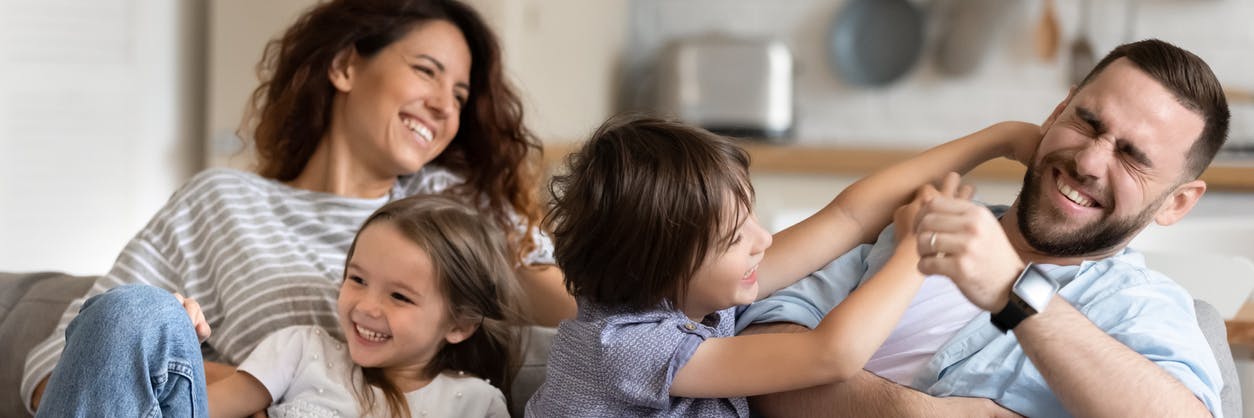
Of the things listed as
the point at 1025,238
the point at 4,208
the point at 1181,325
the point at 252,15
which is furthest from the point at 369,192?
the point at 252,15

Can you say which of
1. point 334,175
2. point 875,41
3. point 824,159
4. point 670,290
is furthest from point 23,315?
point 875,41

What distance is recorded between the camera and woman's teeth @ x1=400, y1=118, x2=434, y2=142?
8.01 ft

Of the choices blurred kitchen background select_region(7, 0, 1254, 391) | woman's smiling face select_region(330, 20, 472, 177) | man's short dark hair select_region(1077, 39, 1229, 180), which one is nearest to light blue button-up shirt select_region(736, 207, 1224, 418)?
man's short dark hair select_region(1077, 39, 1229, 180)

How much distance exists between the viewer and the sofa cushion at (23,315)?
222 centimetres

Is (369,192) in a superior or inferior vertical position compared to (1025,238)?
inferior

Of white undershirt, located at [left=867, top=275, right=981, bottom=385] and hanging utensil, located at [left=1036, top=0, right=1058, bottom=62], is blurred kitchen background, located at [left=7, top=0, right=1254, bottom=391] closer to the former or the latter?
hanging utensil, located at [left=1036, top=0, right=1058, bottom=62]

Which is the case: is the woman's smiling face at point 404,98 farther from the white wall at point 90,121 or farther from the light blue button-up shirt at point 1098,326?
the white wall at point 90,121

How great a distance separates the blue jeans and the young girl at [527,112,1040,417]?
17.8 inches

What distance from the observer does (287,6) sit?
168 inches

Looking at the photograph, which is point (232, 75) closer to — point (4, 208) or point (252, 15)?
point (252, 15)

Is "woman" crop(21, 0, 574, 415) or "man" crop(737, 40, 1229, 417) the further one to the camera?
"woman" crop(21, 0, 574, 415)

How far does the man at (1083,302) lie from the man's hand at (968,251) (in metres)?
0.02

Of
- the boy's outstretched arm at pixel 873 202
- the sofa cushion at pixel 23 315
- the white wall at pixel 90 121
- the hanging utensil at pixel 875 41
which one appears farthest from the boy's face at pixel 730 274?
the hanging utensil at pixel 875 41

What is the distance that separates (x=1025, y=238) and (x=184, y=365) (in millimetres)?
1123
